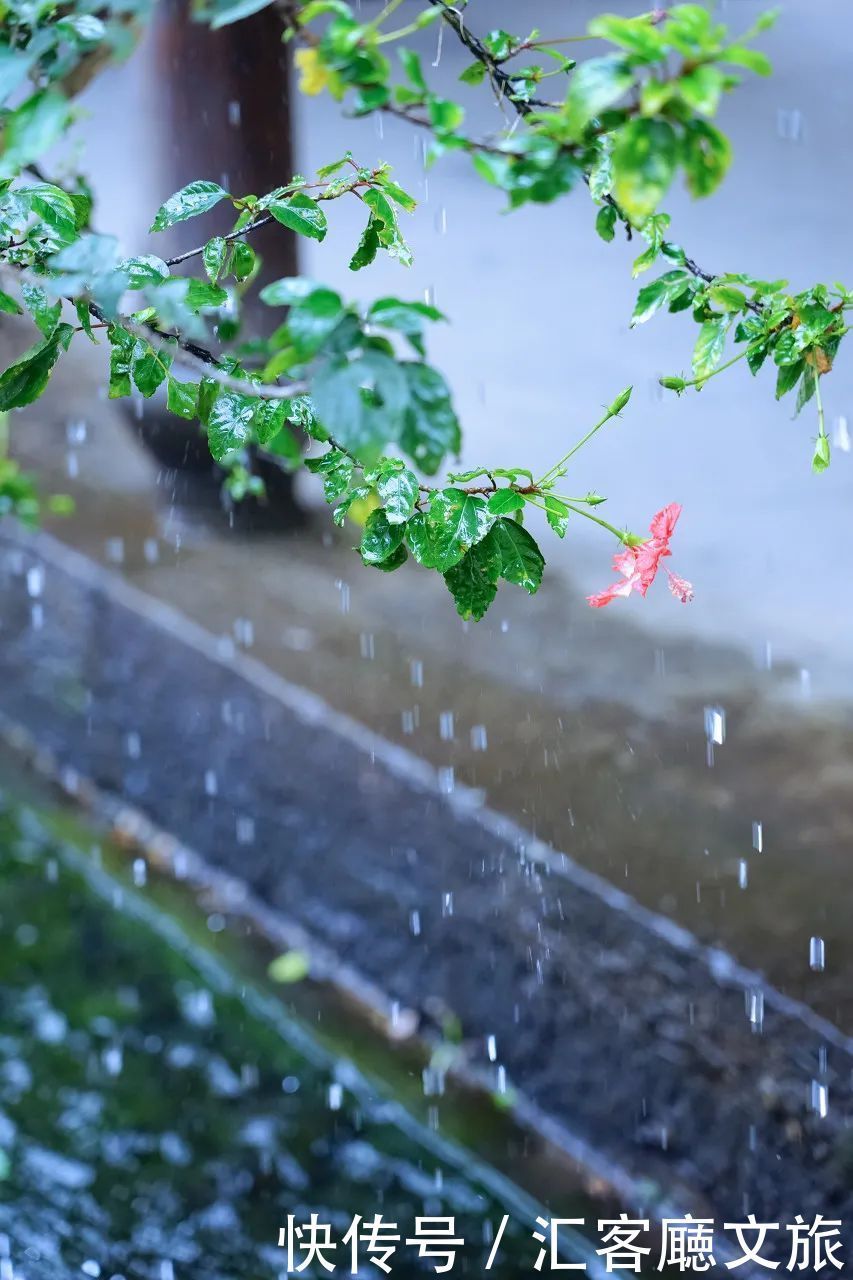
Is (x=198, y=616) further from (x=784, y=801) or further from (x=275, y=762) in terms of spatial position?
(x=784, y=801)

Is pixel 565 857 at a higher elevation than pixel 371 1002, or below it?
higher

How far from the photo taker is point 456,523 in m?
1.18

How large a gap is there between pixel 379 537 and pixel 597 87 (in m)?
0.55

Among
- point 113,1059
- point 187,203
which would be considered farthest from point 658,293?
point 113,1059

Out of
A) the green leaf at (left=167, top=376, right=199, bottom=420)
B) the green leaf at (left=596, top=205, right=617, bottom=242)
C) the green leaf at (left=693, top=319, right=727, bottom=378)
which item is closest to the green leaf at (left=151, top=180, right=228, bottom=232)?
the green leaf at (left=167, top=376, right=199, bottom=420)

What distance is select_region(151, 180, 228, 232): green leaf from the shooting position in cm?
129

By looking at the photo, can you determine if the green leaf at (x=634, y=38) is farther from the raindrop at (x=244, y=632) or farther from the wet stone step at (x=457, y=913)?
the raindrop at (x=244, y=632)

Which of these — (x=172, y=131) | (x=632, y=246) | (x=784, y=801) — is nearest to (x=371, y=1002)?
(x=784, y=801)

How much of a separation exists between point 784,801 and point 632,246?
13.7 ft

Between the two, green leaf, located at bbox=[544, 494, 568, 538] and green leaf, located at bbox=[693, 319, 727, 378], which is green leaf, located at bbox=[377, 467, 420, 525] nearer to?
green leaf, located at bbox=[544, 494, 568, 538]

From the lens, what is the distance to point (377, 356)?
78 centimetres

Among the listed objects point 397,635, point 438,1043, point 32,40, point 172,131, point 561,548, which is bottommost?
point 438,1043

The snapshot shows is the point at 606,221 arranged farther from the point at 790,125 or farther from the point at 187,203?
the point at 790,125

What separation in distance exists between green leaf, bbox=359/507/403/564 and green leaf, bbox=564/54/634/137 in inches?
20.7
